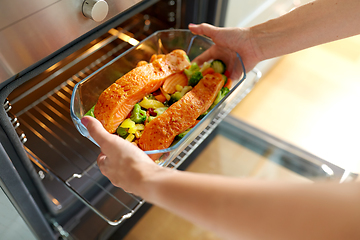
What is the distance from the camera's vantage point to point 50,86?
98 centimetres

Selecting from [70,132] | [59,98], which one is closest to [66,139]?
[70,132]

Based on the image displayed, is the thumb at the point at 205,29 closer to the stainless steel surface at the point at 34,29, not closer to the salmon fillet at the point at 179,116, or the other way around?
the salmon fillet at the point at 179,116

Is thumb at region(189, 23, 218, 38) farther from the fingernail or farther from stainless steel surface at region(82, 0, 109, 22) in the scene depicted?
the fingernail

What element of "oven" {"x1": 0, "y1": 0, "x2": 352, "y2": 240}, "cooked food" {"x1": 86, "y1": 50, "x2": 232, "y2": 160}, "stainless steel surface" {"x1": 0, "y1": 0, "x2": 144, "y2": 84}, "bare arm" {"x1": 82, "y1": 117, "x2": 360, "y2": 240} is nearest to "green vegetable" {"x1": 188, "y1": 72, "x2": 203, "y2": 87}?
"cooked food" {"x1": 86, "y1": 50, "x2": 232, "y2": 160}

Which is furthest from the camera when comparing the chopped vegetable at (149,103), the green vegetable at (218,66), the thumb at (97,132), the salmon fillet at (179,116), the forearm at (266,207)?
the green vegetable at (218,66)

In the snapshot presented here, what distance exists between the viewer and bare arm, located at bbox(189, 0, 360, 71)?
0.85 metres

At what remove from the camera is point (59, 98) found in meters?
1.07

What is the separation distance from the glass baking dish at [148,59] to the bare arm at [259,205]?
22 cm

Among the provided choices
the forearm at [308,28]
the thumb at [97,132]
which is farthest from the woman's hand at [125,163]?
the forearm at [308,28]

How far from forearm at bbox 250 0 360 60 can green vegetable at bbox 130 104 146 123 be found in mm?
436

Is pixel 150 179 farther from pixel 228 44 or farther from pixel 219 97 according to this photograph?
pixel 228 44

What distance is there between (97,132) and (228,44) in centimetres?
56

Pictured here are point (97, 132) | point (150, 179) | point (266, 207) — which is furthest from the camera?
point (97, 132)

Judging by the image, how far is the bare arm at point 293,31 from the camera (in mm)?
847
